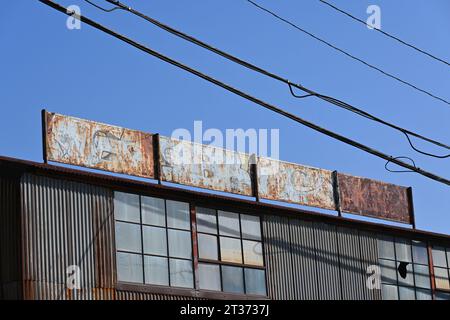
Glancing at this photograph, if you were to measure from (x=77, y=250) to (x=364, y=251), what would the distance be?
10.8 metres

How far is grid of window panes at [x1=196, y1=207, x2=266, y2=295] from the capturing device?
2730 cm

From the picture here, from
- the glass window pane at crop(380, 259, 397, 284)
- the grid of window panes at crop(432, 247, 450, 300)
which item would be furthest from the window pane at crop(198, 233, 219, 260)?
the grid of window panes at crop(432, 247, 450, 300)

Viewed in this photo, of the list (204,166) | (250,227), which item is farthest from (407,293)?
(204,166)

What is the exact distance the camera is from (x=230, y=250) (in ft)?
91.6

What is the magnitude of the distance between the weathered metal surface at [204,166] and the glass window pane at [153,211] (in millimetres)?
937

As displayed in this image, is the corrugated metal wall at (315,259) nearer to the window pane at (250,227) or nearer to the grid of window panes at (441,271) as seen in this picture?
the window pane at (250,227)

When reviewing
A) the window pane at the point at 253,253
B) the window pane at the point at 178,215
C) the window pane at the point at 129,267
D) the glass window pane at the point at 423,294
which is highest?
the window pane at the point at 178,215

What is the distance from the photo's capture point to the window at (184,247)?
84.2 ft

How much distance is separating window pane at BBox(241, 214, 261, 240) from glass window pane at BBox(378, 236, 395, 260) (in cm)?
516

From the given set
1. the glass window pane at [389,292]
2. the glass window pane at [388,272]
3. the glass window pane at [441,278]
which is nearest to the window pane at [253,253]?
the glass window pane at [389,292]

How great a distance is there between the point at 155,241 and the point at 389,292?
9118mm

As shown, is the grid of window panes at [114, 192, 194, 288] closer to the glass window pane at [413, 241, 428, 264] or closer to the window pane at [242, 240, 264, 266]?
the window pane at [242, 240, 264, 266]

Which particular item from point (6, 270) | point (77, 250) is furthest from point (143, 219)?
point (6, 270)
